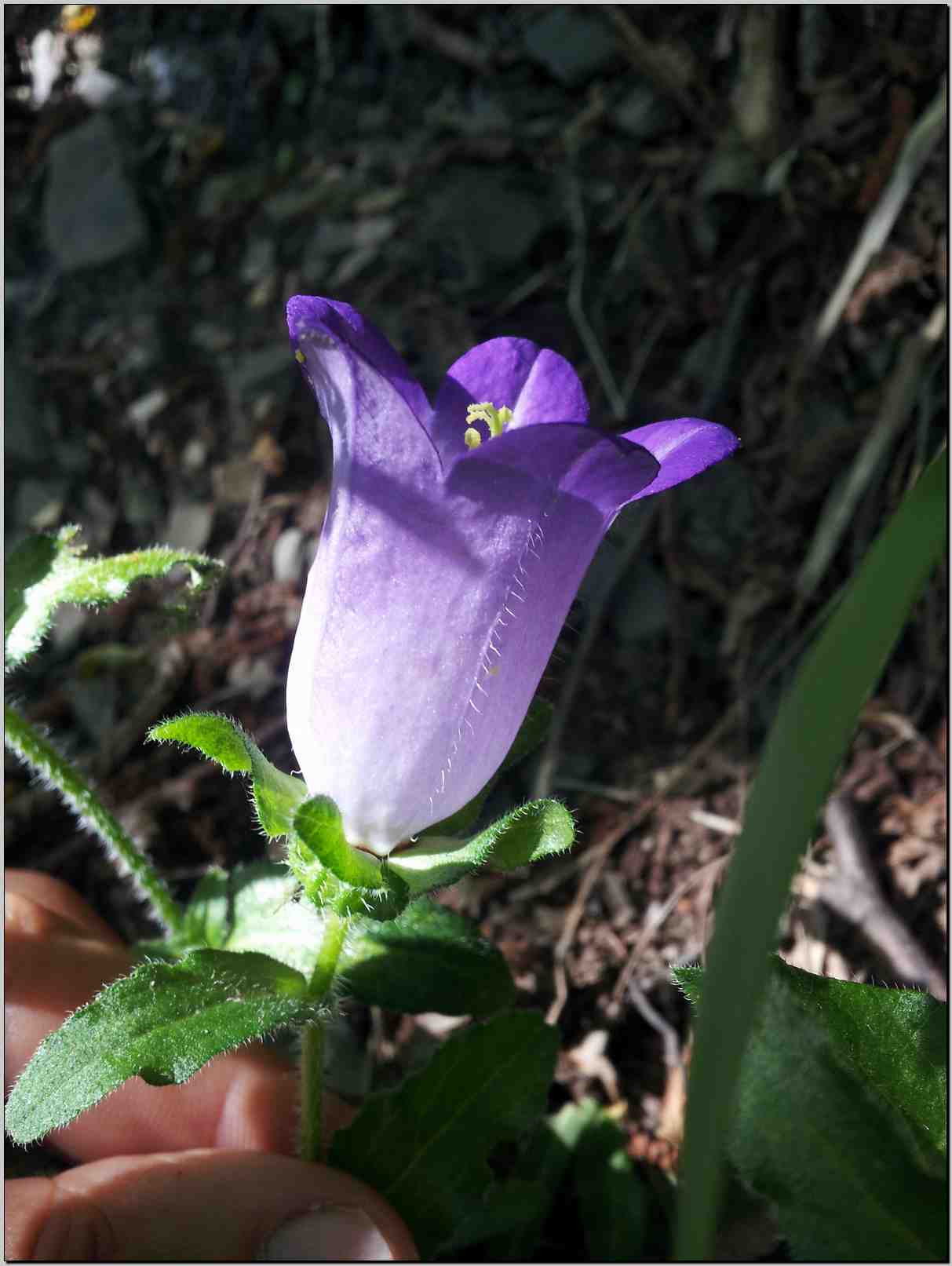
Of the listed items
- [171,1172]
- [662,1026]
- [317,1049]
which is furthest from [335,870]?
[662,1026]

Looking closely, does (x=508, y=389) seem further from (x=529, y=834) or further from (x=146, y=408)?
(x=146, y=408)

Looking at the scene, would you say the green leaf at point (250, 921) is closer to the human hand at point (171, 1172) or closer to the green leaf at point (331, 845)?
the human hand at point (171, 1172)

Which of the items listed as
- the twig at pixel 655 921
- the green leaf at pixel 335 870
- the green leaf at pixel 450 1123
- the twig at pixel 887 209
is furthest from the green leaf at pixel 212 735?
the twig at pixel 887 209

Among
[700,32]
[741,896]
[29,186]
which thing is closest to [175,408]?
[29,186]

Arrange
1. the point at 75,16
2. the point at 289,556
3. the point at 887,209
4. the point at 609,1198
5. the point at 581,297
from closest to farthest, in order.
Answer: the point at 609,1198 → the point at 887,209 → the point at 289,556 → the point at 581,297 → the point at 75,16

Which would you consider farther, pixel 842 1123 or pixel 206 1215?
pixel 206 1215

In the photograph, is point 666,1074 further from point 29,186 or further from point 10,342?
point 29,186

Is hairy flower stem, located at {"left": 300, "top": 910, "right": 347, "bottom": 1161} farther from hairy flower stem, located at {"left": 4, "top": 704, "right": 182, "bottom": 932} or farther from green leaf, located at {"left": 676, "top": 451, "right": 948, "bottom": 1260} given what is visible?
green leaf, located at {"left": 676, "top": 451, "right": 948, "bottom": 1260}
